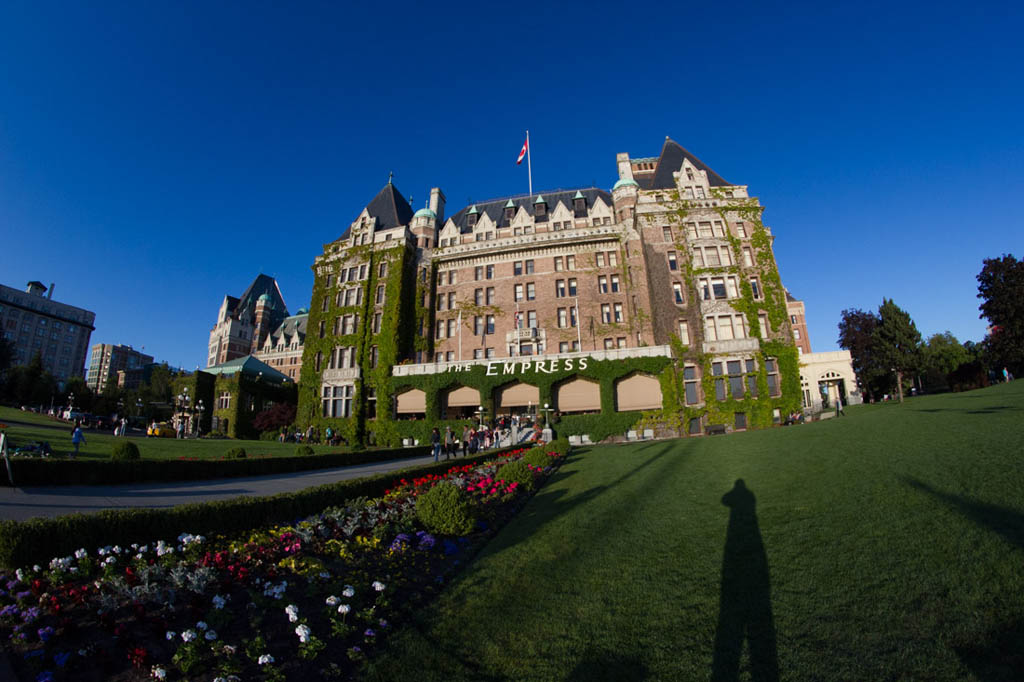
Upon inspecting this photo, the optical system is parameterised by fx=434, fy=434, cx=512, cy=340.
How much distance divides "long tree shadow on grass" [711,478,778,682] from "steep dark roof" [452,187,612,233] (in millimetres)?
47715

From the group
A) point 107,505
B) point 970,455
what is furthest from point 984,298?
point 107,505

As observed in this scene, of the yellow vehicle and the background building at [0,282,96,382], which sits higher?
the background building at [0,282,96,382]

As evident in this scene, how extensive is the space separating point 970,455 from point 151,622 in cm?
1455

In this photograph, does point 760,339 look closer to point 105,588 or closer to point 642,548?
point 642,548

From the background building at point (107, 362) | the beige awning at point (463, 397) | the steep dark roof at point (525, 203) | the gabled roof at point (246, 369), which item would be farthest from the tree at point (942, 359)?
the background building at point (107, 362)

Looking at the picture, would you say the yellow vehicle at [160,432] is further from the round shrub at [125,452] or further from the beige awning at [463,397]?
the round shrub at [125,452]

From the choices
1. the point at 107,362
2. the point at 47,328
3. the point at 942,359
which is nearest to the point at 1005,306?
the point at 942,359

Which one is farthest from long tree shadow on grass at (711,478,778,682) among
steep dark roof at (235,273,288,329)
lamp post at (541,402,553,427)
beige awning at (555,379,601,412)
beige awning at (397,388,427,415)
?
steep dark roof at (235,273,288,329)

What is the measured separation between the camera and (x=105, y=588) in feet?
18.2

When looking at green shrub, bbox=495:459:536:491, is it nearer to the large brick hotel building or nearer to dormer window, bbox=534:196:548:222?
the large brick hotel building

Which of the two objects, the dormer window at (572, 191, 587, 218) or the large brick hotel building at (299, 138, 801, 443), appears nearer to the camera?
the large brick hotel building at (299, 138, 801, 443)

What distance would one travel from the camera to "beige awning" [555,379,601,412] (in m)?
38.0

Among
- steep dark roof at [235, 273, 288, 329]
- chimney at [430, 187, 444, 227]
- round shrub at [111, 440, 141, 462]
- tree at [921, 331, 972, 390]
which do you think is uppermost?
steep dark roof at [235, 273, 288, 329]

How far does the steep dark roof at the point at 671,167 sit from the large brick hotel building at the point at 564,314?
0.68 feet
